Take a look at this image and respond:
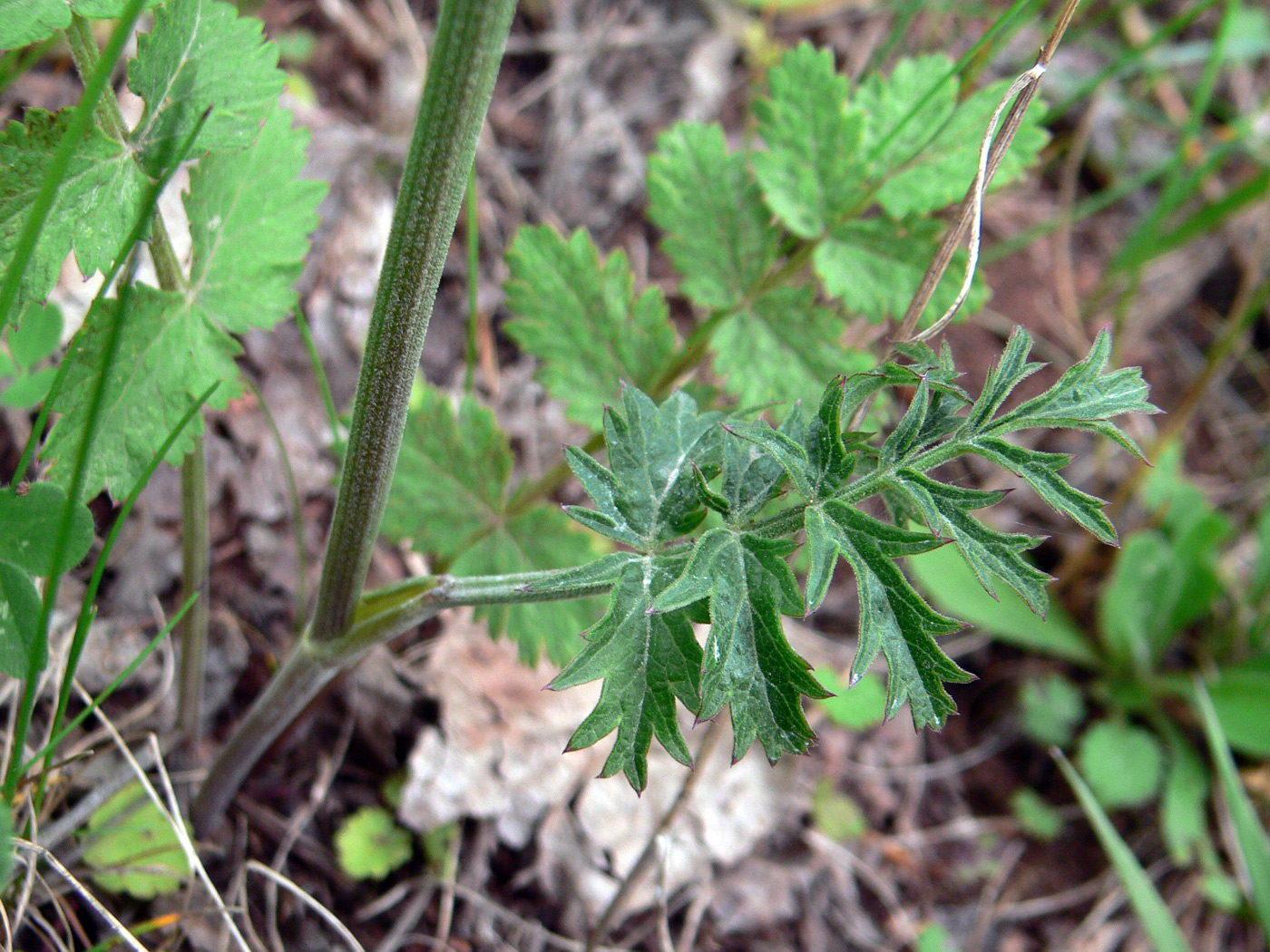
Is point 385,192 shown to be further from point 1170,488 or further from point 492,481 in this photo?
point 1170,488

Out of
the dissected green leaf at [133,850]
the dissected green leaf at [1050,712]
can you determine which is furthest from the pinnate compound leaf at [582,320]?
the dissected green leaf at [1050,712]

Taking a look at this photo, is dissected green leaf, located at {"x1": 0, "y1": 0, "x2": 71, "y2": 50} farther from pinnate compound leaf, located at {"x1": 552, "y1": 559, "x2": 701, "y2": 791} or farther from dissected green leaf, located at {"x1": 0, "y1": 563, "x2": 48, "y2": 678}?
pinnate compound leaf, located at {"x1": 552, "y1": 559, "x2": 701, "y2": 791}

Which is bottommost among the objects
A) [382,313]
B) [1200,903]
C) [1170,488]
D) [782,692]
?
[1200,903]

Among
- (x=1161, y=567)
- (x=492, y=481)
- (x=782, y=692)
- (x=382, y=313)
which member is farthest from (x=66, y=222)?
(x=1161, y=567)

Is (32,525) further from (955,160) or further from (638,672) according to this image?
(955,160)

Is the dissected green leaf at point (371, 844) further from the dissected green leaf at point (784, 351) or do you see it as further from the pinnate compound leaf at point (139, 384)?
the dissected green leaf at point (784, 351)

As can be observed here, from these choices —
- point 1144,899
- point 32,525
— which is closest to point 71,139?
point 32,525
